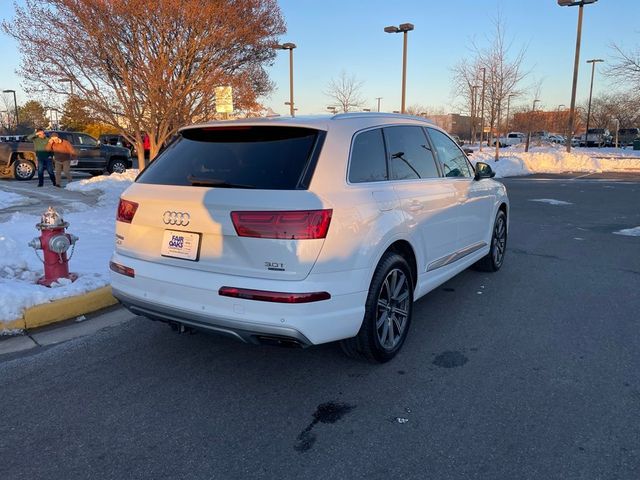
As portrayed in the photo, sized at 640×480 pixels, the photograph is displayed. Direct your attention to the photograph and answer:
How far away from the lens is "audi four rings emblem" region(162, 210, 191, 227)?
3.31m

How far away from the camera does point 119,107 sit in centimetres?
1279

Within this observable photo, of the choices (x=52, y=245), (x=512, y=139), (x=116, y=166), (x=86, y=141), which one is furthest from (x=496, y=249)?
(x=512, y=139)

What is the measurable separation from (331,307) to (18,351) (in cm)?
268

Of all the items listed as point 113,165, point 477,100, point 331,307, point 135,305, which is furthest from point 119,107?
point 477,100

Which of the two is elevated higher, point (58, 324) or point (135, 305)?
→ point (135, 305)

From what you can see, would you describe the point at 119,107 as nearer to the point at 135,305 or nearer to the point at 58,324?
the point at 58,324

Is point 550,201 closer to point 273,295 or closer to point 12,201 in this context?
point 273,295

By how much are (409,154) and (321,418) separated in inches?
91.5

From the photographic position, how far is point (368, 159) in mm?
3734

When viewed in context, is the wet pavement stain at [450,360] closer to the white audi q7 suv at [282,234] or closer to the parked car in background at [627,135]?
the white audi q7 suv at [282,234]

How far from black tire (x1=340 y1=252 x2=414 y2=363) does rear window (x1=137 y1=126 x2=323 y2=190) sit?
946 mm

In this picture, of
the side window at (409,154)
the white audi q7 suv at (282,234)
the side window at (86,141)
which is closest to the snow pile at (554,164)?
the side window at (86,141)

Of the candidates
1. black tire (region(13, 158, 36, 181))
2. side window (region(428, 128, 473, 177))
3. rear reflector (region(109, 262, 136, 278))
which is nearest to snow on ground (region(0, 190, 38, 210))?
black tire (region(13, 158, 36, 181))

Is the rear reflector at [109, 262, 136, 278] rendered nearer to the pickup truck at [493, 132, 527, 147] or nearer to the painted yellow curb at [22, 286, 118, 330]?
the painted yellow curb at [22, 286, 118, 330]
